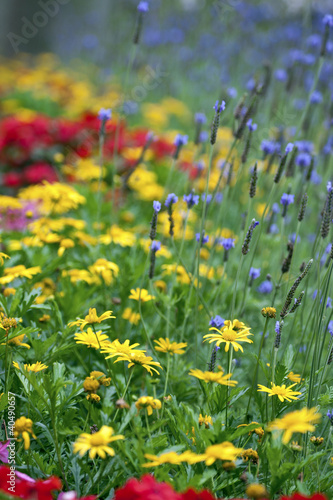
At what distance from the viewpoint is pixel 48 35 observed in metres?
9.13

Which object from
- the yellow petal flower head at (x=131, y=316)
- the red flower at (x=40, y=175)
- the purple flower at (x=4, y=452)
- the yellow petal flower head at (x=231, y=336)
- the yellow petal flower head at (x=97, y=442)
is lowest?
the purple flower at (x=4, y=452)

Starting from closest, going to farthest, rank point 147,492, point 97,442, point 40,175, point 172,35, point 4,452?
point 147,492
point 97,442
point 4,452
point 40,175
point 172,35

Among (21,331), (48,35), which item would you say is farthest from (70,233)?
(48,35)

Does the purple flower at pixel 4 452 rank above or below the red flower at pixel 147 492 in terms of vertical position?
below

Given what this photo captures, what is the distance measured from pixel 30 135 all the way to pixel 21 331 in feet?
8.99

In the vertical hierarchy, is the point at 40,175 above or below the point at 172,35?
below

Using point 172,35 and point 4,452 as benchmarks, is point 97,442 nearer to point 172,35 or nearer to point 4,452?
point 4,452

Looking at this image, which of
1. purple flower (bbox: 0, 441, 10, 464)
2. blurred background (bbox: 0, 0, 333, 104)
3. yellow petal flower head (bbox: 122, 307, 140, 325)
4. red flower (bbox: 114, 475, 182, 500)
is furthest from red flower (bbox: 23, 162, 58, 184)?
red flower (bbox: 114, 475, 182, 500)

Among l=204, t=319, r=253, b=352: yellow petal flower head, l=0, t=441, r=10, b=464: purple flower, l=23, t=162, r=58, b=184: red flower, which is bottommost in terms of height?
l=0, t=441, r=10, b=464: purple flower

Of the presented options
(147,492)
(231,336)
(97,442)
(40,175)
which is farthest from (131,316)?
(40,175)

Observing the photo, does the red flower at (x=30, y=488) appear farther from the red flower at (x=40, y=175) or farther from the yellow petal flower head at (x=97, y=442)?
the red flower at (x=40, y=175)

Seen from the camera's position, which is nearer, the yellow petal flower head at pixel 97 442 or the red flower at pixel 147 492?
the red flower at pixel 147 492

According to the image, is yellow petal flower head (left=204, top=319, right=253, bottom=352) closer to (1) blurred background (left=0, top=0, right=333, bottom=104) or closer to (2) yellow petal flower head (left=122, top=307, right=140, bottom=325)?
(2) yellow petal flower head (left=122, top=307, right=140, bottom=325)

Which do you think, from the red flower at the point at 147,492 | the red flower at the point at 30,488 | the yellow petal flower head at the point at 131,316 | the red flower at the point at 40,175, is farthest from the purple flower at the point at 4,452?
the red flower at the point at 40,175
